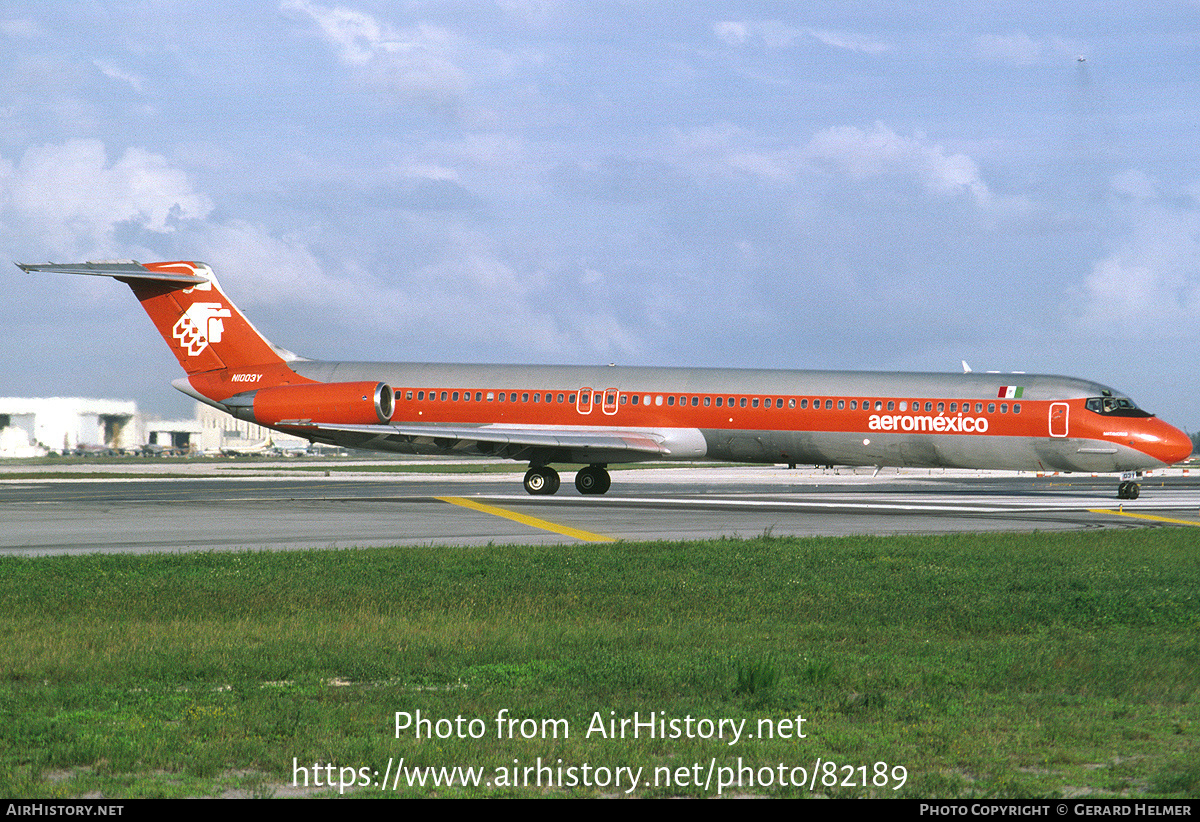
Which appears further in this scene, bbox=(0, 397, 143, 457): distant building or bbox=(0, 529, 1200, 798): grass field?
bbox=(0, 397, 143, 457): distant building

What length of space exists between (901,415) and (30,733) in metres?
27.4

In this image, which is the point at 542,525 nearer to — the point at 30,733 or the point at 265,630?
the point at 265,630

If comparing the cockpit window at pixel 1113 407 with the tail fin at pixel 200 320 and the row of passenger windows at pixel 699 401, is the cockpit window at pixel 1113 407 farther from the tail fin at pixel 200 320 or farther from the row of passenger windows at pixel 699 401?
the tail fin at pixel 200 320

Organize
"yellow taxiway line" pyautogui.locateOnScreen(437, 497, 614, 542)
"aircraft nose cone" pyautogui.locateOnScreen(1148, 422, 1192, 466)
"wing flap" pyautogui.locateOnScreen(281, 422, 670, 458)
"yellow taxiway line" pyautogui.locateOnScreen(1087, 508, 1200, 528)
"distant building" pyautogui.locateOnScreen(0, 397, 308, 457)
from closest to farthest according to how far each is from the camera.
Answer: "yellow taxiway line" pyautogui.locateOnScreen(437, 497, 614, 542), "yellow taxiway line" pyautogui.locateOnScreen(1087, 508, 1200, 528), "aircraft nose cone" pyautogui.locateOnScreen(1148, 422, 1192, 466), "wing flap" pyautogui.locateOnScreen(281, 422, 670, 458), "distant building" pyautogui.locateOnScreen(0, 397, 308, 457)

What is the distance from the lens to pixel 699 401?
33.5m

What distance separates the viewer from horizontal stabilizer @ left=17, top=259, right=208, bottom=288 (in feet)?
114

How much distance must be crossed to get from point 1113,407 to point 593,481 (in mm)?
14951

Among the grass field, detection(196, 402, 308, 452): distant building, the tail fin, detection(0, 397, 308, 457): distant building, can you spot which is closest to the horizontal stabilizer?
the tail fin

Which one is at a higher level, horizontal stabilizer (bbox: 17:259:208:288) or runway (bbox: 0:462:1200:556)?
horizontal stabilizer (bbox: 17:259:208:288)

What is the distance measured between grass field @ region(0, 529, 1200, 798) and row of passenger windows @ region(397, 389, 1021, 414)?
15831 mm

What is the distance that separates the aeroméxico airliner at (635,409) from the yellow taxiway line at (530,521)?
2.03 meters

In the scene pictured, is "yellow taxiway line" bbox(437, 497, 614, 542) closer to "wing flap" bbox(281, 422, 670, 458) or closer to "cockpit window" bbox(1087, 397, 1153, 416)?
"wing flap" bbox(281, 422, 670, 458)

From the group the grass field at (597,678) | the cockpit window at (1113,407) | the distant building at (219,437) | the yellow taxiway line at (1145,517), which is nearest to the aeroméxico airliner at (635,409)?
the cockpit window at (1113,407)
